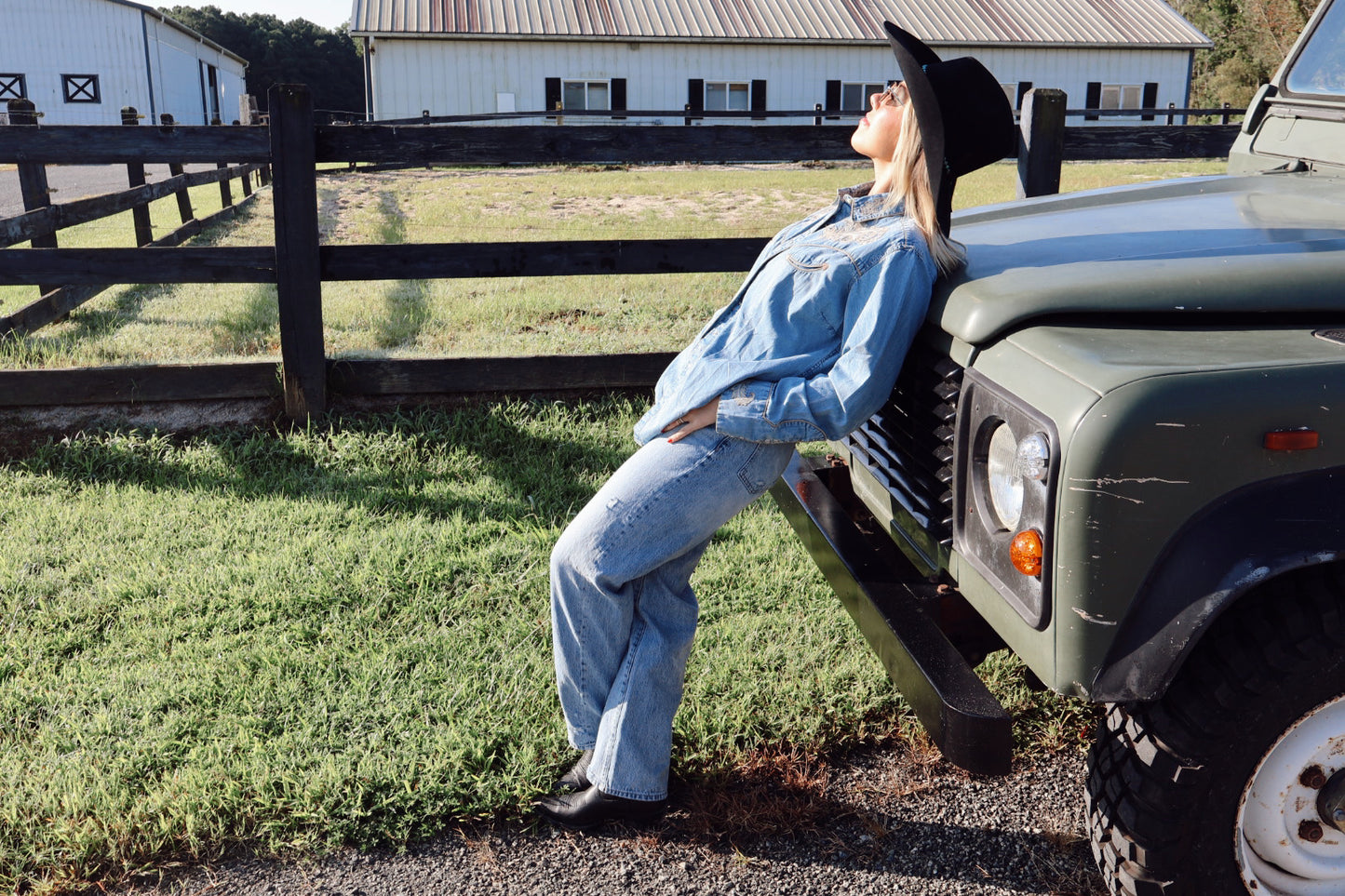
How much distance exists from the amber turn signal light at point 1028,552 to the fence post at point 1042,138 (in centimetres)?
382

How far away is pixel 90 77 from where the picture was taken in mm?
38469

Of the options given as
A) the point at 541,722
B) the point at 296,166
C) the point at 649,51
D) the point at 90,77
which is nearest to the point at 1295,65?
the point at 541,722

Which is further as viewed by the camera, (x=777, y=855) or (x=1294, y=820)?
(x=777, y=855)

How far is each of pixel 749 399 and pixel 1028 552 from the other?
26.8 inches

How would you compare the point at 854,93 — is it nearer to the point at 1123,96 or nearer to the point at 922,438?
the point at 1123,96

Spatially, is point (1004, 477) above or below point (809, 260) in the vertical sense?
below

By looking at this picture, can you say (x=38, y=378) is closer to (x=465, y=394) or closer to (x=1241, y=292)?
(x=465, y=394)

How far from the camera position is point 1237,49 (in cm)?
3903

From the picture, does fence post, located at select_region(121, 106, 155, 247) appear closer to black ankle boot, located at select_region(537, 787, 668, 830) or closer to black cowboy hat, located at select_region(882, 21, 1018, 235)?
black ankle boot, located at select_region(537, 787, 668, 830)

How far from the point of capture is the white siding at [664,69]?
97.5 ft

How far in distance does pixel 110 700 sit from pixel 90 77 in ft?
139

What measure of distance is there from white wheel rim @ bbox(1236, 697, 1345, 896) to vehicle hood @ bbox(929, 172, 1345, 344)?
2.48 feet

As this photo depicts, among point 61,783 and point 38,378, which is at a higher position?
point 38,378

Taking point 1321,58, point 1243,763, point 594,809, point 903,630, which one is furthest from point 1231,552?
point 1321,58
